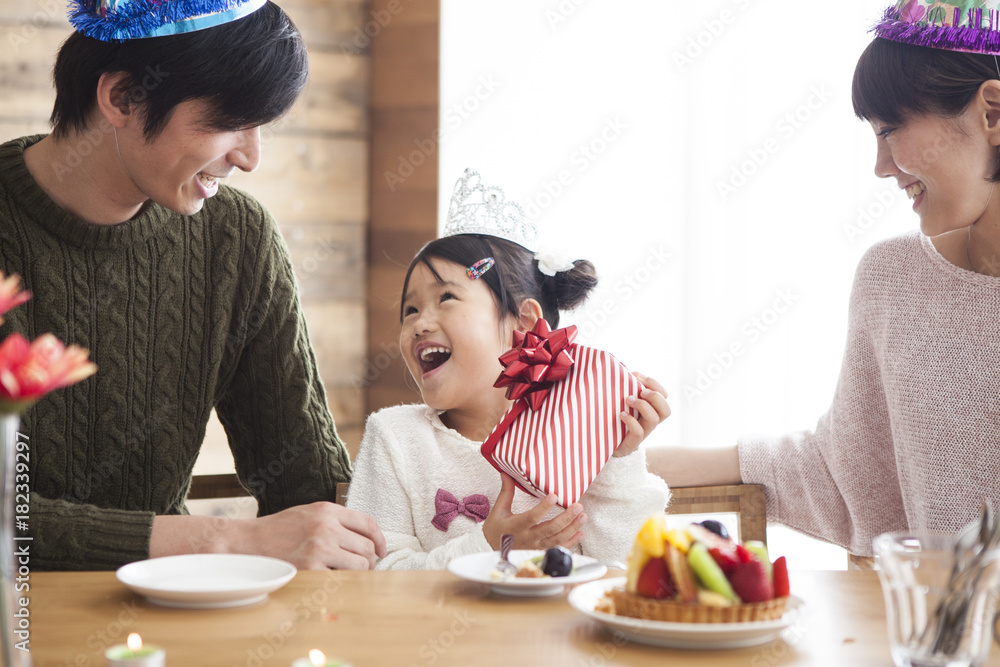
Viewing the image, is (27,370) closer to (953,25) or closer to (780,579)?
(780,579)

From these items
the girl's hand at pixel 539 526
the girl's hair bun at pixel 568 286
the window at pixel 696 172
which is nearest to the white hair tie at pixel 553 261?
the girl's hair bun at pixel 568 286

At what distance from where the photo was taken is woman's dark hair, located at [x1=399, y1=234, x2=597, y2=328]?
1.83 meters

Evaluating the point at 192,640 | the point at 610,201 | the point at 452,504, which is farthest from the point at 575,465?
the point at 610,201

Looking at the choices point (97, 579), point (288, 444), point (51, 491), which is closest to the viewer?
point (97, 579)

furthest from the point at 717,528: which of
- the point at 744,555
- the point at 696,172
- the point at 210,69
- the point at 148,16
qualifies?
the point at 696,172

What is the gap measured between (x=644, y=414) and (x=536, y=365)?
0.19 m

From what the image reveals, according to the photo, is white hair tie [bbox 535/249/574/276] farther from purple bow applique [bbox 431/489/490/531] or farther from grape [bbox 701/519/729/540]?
grape [bbox 701/519/729/540]

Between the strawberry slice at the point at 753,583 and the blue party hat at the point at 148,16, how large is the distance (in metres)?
1.24

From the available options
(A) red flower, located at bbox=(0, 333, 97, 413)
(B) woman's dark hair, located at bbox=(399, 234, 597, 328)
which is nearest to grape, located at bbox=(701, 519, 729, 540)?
(A) red flower, located at bbox=(0, 333, 97, 413)

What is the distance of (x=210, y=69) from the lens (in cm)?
157

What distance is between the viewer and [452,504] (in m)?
1.68

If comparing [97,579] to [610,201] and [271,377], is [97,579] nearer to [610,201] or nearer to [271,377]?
→ [271,377]

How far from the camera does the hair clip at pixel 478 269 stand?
1.82 meters

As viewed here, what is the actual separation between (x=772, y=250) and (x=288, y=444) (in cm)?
140
